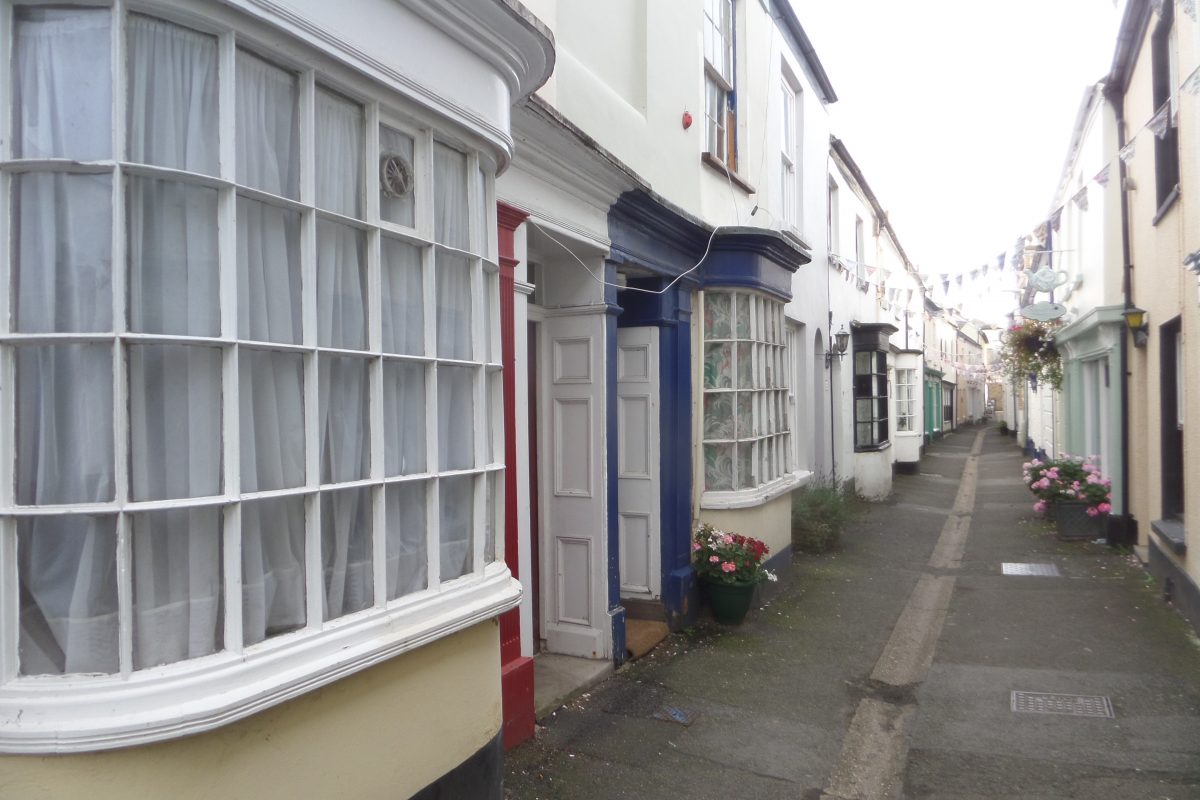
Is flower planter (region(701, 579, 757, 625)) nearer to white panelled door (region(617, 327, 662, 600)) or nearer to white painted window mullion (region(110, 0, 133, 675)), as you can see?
white panelled door (region(617, 327, 662, 600))

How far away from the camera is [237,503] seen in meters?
2.21

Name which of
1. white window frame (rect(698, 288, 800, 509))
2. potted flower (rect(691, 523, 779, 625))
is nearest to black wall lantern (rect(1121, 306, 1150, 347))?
white window frame (rect(698, 288, 800, 509))

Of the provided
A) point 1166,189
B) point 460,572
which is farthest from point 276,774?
point 1166,189

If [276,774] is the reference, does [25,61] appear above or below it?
above

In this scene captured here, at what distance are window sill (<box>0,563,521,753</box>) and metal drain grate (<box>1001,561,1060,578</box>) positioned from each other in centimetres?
837

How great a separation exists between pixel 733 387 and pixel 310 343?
17.3 ft

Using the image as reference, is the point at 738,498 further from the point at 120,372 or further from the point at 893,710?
the point at 120,372

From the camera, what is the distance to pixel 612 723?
4.90m

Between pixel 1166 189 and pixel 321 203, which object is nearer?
pixel 321 203

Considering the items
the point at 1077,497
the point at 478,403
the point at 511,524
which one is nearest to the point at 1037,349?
the point at 1077,497

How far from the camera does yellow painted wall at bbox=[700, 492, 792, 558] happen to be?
7398 mm

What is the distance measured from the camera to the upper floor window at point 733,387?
7.35m

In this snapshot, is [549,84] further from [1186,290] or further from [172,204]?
[1186,290]

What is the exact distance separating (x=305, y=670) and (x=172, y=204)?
1.29 meters
